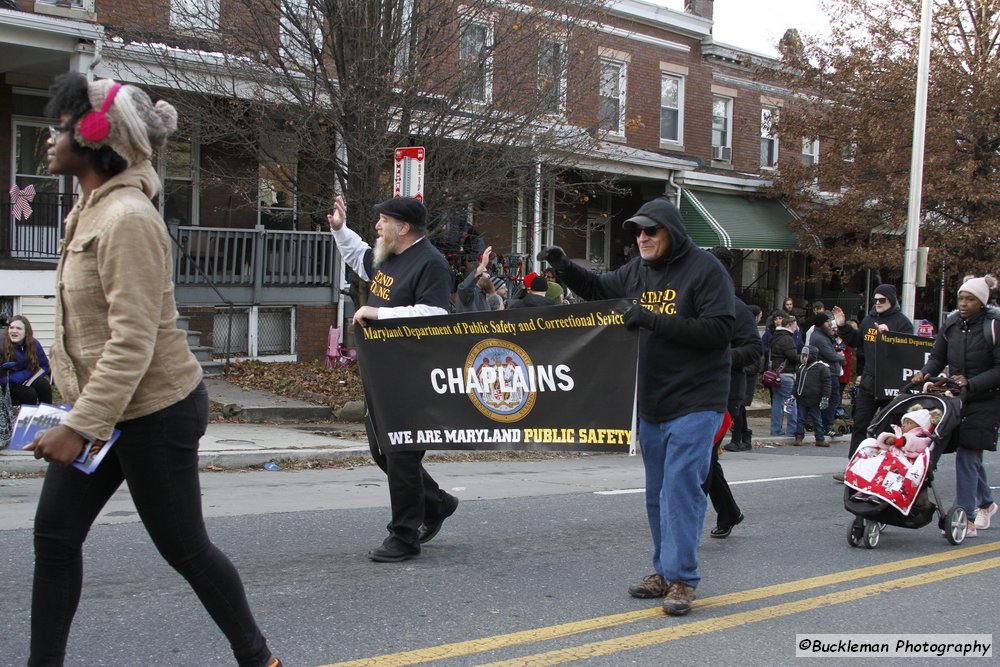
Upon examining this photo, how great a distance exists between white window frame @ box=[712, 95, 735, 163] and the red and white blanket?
720 inches

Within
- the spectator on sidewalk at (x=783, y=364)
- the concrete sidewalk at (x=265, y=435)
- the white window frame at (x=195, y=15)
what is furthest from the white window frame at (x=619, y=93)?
the concrete sidewalk at (x=265, y=435)

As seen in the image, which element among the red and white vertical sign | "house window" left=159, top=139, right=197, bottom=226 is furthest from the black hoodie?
"house window" left=159, top=139, right=197, bottom=226

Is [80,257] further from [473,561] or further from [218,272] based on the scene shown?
[218,272]

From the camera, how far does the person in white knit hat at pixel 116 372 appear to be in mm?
3186

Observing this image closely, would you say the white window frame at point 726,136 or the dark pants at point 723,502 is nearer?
the dark pants at point 723,502

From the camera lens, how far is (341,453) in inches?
428

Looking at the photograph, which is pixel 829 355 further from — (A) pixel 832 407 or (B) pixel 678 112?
(B) pixel 678 112

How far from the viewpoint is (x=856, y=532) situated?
695 centimetres

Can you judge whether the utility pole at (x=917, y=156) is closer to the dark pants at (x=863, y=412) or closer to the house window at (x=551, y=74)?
the house window at (x=551, y=74)

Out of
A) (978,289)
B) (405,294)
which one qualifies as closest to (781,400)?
(978,289)

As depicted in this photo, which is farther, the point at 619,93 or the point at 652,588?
the point at 619,93

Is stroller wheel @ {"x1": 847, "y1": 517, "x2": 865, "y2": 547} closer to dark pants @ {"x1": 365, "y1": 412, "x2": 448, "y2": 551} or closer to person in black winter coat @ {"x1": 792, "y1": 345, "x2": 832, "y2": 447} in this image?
dark pants @ {"x1": 365, "y1": 412, "x2": 448, "y2": 551}

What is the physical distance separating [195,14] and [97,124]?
10758mm

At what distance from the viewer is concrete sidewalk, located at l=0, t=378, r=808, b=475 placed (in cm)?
1005
